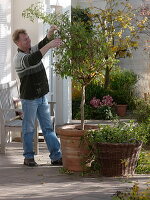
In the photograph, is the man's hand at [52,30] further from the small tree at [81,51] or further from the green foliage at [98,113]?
the green foliage at [98,113]

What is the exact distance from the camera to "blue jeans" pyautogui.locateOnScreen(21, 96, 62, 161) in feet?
26.1

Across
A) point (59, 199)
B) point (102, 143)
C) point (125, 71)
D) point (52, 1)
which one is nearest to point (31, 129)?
point (102, 143)

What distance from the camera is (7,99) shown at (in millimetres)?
9781

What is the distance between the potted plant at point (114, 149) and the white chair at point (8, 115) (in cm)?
179

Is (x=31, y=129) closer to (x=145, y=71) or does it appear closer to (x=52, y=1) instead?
(x=52, y=1)

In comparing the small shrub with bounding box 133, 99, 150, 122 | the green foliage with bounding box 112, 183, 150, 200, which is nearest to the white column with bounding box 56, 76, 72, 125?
the small shrub with bounding box 133, 99, 150, 122

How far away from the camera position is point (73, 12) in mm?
17094

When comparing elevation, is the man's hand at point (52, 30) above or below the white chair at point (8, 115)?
above

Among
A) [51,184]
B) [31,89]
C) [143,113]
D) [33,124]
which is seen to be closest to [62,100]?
[143,113]

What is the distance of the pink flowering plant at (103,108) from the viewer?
577 inches

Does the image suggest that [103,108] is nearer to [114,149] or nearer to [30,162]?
[30,162]

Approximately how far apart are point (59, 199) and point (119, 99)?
1018cm

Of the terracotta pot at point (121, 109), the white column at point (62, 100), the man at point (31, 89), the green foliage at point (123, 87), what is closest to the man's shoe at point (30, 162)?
the man at point (31, 89)

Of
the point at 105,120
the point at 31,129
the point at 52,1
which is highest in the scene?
the point at 52,1
